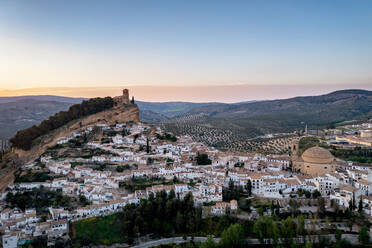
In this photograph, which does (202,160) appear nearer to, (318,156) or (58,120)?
(318,156)

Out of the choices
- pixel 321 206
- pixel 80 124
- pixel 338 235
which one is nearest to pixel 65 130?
pixel 80 124

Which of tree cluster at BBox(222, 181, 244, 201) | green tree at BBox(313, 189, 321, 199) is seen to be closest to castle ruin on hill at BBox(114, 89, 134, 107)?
tree cluster at BBox(222, 181, 244, 201)

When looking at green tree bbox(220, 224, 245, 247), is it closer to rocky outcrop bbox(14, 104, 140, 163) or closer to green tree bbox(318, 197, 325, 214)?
green tree bbox(318, 197, 325, 214)

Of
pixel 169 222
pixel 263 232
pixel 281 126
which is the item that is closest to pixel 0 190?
pixel 169 222

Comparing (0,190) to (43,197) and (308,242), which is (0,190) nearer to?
(43,197)

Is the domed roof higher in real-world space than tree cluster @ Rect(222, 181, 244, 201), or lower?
higher
